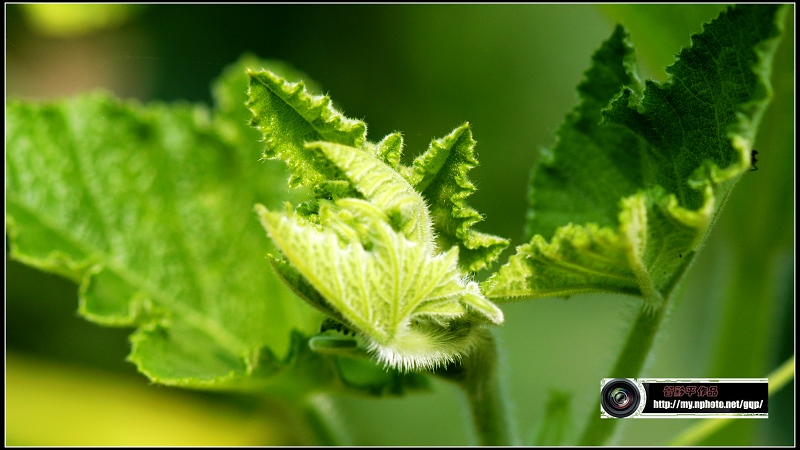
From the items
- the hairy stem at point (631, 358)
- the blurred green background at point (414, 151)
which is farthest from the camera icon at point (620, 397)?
the blurred green background at point (414, 151)

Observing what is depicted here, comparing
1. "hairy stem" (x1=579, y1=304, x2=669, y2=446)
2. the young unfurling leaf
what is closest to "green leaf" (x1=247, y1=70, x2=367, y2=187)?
the young unfurling leaf

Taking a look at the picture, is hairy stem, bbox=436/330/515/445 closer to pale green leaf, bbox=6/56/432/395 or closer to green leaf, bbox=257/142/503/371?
green leaf, bbox=257/142/503/371

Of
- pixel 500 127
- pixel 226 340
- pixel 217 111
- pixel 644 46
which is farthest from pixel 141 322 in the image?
pixel 500 127

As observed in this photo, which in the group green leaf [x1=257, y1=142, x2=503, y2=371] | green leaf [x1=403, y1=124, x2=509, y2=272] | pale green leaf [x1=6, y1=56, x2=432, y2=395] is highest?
pale green leaf [x1=6, y1=56, x2=432, y2=395]

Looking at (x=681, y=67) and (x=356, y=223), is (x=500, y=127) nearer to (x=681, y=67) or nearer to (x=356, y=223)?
(x=681, y=67)

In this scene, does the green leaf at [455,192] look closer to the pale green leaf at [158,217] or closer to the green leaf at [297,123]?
the green leaf at [297,123]

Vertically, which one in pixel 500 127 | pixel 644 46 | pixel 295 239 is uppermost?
pixel 500 127
